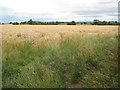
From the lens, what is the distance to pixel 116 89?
3037mm

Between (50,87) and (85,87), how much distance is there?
70 centimetres

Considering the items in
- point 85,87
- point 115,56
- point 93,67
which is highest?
point 115,56

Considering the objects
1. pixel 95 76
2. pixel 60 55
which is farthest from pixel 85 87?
pixel 60 55

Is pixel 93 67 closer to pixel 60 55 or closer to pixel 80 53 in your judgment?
pixel 80 53

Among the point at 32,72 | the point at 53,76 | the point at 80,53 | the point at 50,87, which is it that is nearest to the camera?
the point at 50,87

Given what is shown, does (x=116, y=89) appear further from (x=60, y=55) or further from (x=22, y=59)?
(x=22, y=59)

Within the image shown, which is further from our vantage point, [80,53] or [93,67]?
[80,53]

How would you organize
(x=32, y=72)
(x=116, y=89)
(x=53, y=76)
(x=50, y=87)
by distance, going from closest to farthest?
1. (x=116, y=89)
2. (x=50, y=87)
3. (x=53, y=76)
4. (x=32, y=72)

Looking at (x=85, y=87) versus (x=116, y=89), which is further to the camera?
(x=85, y=87)

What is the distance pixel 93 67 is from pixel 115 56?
0.61 metres

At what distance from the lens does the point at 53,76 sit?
3590 millimetres

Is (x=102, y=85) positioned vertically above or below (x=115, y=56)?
below

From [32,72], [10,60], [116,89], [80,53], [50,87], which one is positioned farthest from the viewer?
[10,60]

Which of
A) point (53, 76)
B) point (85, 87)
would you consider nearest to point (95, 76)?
point (85, 87)
